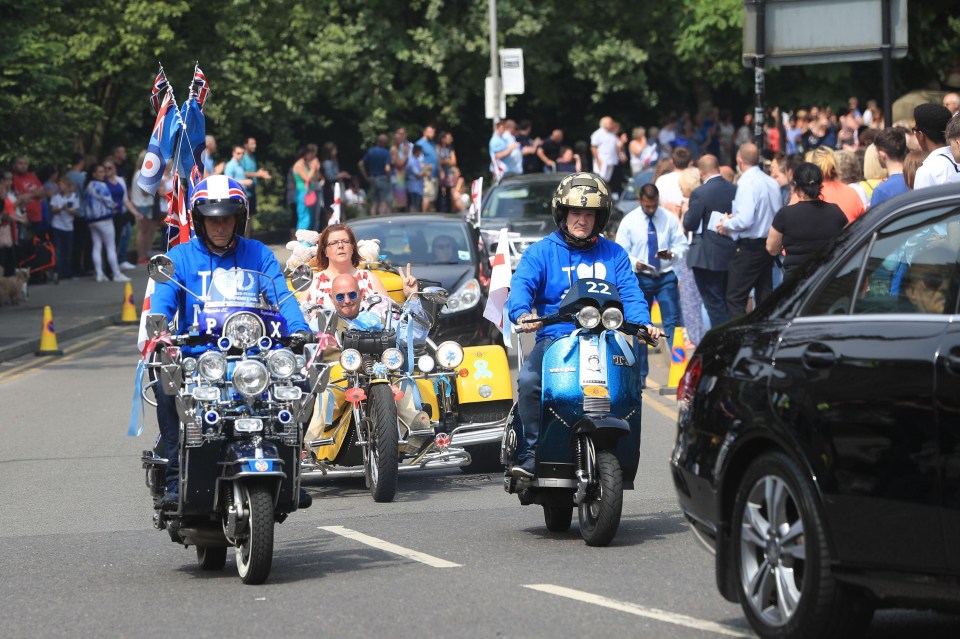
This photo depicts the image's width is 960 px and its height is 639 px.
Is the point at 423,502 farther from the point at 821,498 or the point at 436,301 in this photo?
the point at 821,498

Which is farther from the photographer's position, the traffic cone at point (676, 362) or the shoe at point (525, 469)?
the traffic cone at point (676, 362)

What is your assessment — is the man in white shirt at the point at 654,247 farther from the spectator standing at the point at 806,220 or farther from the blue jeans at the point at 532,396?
the blue jeans at the point at 532,396

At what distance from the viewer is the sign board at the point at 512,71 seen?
38719 millimetres

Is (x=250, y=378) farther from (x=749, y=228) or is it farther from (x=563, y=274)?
(x=749, y=228)

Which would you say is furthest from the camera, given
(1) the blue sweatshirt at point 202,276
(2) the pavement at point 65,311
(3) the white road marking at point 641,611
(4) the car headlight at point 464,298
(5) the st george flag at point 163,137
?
(2) the pavement at point 65,311

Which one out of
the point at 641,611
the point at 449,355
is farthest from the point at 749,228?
the point at 641,611

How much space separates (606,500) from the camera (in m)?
8.84

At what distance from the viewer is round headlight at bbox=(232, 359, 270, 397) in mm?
7949

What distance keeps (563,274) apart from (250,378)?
2155mm

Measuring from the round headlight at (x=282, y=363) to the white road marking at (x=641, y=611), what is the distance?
1.39m

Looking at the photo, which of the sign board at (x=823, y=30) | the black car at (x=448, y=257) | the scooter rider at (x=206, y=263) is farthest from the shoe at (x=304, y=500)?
the sign board at (x=823, y=30)

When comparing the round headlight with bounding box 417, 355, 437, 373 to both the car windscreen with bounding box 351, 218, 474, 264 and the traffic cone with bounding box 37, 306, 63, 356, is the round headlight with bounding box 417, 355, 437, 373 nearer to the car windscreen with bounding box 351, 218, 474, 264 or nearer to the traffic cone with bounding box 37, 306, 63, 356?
the car windscreen with bounding box 351, 218, 474, 264

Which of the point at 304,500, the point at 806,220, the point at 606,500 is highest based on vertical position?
the point at 806,220

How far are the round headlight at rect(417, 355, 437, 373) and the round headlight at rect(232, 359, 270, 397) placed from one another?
3780mm
